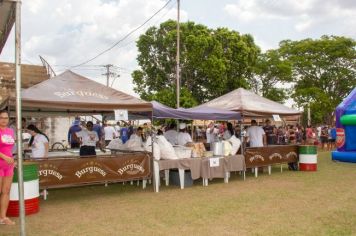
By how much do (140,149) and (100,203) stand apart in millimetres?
2582

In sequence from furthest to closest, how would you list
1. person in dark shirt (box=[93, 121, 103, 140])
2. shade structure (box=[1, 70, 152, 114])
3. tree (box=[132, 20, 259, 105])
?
1. tree (box=[132, 20, 259, 105])
2. person in dark shirt (box=[93, 121, 103, 140])
3. shade structure (box=[1, 70, 152, 114])

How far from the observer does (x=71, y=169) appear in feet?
27.7

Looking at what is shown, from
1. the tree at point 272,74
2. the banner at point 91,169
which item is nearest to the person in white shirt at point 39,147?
the banner at point 91,169

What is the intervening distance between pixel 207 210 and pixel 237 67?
26.4 meters

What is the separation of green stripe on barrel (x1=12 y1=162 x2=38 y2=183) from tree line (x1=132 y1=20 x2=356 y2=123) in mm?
22190

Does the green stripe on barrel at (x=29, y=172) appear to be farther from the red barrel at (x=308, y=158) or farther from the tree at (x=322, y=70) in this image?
the tree at (x=322, y=70)

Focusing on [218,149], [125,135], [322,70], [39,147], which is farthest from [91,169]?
[322,70]

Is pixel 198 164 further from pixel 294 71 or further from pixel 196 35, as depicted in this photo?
pixel 294 71

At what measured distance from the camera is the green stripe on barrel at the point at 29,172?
23.1 feet

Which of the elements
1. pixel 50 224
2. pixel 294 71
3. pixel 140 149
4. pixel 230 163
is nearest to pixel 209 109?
pixel 230 163

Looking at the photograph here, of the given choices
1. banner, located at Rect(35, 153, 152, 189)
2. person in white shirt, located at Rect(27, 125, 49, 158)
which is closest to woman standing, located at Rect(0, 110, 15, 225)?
banner, located at Rect(35, 153, 152, 189)

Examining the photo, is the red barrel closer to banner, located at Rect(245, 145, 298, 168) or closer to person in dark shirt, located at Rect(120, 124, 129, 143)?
banner, located at Rect(245, 145, 298, 168)

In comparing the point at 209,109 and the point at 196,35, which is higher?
the point at 196,35

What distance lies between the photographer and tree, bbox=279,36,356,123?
3431 cm
